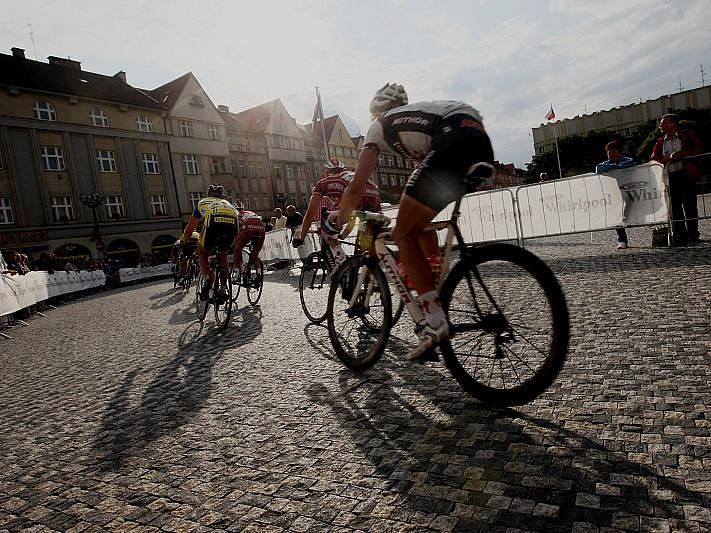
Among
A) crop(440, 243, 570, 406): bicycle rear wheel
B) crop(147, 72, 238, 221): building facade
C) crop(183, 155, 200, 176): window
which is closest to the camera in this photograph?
crop(440, 243, 570, 406): bicycle rear wheel

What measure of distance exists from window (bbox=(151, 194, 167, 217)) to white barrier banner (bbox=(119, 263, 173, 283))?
53.2 feet

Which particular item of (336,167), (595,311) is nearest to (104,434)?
(595,311)

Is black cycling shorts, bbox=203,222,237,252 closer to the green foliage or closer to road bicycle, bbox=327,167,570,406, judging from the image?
road bicycle, bbox=327,167,570,406

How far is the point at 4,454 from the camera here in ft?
10.2

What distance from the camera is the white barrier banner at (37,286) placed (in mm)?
11172

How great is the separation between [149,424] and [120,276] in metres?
24.9

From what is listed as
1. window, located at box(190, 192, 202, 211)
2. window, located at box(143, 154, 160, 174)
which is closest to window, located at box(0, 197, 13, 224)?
window, located at box(143, 154, 160, 174)

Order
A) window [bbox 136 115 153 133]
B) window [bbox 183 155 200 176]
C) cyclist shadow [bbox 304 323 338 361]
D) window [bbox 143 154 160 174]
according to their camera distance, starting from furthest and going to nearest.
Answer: window [bbox 183 155 200 176] < window [bbox 136 115 153 133] < window [bbox 143 154 160 174] < cyclist shadow [bbox 304 323 338 361]

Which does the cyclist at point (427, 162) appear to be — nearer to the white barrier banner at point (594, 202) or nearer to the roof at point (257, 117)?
the white barrier banner at point (594, 202)

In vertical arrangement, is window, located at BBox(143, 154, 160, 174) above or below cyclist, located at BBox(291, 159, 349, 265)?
above

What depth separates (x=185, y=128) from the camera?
49.6 metres

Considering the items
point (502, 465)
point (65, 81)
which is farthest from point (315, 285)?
point (65, 81)

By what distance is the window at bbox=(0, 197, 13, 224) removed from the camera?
33.5 m

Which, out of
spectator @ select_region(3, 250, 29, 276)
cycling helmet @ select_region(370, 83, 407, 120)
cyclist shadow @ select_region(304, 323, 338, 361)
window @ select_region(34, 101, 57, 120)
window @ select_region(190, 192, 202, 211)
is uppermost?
window @ select_region(34, 101, 57, 120)
